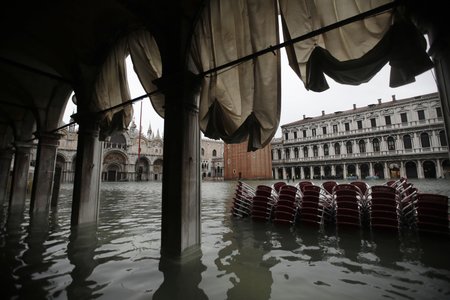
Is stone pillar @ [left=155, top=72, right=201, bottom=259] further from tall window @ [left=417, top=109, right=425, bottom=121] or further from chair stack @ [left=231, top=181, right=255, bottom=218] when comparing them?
tall window @ [left=417, top=109, right=425, bottom=121]

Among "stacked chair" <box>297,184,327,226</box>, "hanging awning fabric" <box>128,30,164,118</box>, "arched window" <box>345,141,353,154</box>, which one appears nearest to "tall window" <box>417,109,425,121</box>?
"arched window" <box>345,141,353,154</box>

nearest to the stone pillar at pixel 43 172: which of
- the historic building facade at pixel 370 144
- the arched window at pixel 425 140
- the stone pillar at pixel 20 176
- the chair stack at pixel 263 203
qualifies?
the stone pillar at pixel 20 176

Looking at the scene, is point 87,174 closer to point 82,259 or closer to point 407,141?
point 82,259

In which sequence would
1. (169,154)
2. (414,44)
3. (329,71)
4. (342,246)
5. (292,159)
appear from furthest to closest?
(292,159)
(342,246)
(169,154)
(329,71)
(414,44)

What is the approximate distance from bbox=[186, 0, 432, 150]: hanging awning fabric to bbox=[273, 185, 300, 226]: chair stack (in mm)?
2896

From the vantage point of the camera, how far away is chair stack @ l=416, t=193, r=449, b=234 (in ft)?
13.4

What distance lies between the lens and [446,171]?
29.6 meters

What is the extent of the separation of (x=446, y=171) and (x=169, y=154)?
40.9 meters

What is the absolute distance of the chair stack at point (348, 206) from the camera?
15.9 feet

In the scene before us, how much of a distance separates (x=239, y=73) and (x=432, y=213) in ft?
15.2

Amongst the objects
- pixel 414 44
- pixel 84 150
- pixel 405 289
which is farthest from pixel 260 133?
pixel 84 150

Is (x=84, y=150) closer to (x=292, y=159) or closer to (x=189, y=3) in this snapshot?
(x=189, y=3)

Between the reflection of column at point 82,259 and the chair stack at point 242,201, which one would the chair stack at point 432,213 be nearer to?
the chair stack at point 242,201

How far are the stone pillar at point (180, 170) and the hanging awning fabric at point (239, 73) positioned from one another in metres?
0.27
